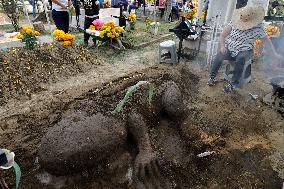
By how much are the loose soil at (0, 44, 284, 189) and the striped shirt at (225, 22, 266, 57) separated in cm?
87

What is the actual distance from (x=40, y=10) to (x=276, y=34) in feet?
31.1

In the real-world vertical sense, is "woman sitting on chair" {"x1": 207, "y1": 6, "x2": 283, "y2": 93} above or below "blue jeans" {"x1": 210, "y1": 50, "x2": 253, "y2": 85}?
above

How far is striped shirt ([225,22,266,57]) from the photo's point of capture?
209 inches

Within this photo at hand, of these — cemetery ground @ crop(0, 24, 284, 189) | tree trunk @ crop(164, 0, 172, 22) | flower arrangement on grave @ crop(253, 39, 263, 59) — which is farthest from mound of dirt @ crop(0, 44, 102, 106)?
tree trunk @ crop(164, 0, 172, 22)

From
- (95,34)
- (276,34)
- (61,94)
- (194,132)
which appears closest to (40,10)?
(95,34)

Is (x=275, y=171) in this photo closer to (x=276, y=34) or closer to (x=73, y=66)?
(x=73, y=66)

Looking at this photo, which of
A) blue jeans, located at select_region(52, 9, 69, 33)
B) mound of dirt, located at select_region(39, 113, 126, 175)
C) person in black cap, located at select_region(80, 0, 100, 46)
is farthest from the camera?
person in black cap, located at select_region(80, 0, 100, 46)

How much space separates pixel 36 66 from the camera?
6059mm

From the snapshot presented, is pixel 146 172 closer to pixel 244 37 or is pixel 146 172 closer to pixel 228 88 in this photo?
pixel 228 88

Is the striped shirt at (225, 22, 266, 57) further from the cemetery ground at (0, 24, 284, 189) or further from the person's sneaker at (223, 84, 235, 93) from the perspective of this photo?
the cemetery ground at (0, 24, 284, 189)

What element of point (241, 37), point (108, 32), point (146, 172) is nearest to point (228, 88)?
point (241, 37)

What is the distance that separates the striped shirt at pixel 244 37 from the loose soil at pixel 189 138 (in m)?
0.87

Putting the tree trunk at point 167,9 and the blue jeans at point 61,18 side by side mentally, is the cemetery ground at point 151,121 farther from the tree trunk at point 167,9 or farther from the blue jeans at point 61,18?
the tree trunk at point 167,9

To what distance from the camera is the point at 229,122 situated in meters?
4.54
